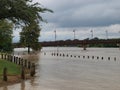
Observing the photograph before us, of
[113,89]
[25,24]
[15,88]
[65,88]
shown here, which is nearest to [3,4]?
[25,24]

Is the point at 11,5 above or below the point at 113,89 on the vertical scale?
above

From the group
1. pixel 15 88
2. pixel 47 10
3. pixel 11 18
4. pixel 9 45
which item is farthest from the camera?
pixel 9 45

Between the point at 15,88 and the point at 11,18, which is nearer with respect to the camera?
the point at 15,88

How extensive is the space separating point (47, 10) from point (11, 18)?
3630 mm

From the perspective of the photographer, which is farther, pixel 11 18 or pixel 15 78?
pixel 15 78

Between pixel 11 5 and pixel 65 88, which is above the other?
pixel 11 5

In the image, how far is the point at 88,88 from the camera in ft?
103

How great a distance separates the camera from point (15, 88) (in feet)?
91.6

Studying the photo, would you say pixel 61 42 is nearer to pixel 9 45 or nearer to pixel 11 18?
pixel 9 45

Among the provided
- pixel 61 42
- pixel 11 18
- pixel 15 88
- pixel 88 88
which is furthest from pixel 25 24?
pixel 61 42

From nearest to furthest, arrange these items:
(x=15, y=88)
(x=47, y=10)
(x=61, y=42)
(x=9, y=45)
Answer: (x=15, y=88)
(x=47, y=10)
(x=9, y=45)
(x=61, y=42)

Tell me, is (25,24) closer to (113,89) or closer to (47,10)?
(47,10)

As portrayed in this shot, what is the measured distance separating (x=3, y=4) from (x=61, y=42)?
170 meters

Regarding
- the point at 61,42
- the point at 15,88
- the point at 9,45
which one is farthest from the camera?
the point at 61,42
